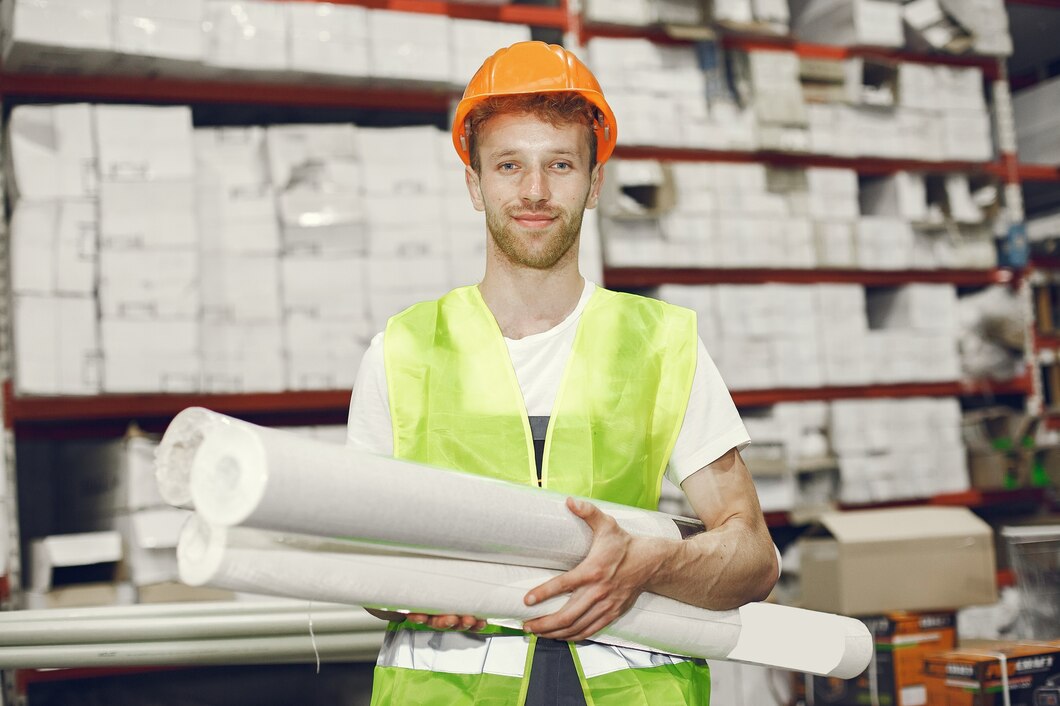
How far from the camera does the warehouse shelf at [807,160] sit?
13.2ft

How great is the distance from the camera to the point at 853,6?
4.33 meters

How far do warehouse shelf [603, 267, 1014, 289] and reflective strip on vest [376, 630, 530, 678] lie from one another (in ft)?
8.58

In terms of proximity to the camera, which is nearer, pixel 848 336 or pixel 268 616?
pixel 268 616

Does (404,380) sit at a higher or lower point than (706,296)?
lower

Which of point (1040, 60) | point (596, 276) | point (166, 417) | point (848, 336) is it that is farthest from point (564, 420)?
point (1040, 60)

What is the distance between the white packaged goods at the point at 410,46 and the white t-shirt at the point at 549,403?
2.11m

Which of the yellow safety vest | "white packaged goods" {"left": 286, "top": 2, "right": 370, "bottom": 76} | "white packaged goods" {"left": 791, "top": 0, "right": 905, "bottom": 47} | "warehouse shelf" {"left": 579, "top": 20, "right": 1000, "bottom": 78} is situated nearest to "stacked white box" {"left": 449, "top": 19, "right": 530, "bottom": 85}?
"white packaged goods" {"left": 286, "top": 2, "right": 370, "bottom": 76}

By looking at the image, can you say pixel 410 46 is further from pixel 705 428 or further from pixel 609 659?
pixel 609 659

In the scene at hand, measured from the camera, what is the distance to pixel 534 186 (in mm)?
1536

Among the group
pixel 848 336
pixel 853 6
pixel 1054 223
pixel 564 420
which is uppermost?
pixel 853 6

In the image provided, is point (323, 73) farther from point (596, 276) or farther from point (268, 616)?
point (268, 616)

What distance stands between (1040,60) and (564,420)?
5.62 metres

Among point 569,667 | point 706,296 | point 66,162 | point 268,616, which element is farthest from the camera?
point 706,296

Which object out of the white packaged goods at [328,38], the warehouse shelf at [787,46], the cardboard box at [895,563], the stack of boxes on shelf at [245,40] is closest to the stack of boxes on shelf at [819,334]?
the cardboard box at [895,563]
